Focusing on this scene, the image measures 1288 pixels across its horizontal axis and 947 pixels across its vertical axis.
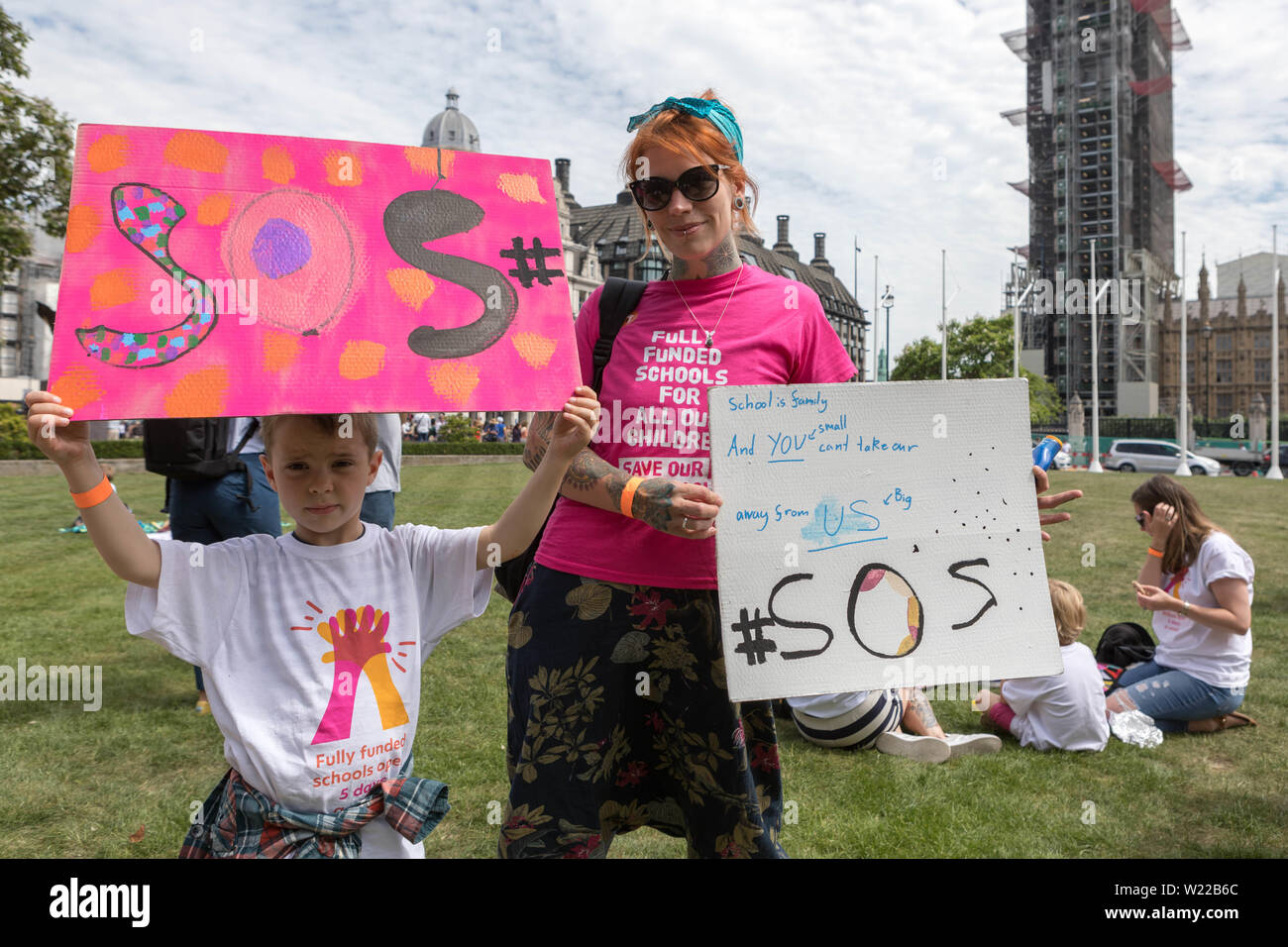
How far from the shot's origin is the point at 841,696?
4352mm

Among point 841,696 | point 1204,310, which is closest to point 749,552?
point 841,696

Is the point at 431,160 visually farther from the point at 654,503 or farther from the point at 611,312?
the point at 654,503

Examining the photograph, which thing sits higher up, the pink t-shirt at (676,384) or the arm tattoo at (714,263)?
the arm tattoo at (714,263)

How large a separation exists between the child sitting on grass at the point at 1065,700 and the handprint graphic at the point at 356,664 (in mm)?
3639

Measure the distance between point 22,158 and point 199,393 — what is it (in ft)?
44.3

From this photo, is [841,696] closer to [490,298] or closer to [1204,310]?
[490,298]

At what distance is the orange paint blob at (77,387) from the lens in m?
1.65

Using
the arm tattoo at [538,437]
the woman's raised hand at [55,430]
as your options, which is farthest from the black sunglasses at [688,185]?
the woman's raised hand at [55,430]

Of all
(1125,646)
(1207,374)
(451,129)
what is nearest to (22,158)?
(1125,646)

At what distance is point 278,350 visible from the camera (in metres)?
1.76

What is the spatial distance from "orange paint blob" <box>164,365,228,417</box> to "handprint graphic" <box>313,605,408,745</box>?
22.4 inches

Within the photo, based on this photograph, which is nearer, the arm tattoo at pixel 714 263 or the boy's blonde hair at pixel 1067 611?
the arm tattoo at pixel 714 263

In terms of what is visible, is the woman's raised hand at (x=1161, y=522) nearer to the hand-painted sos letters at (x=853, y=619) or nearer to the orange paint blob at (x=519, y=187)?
the hand-painted sos letters at (x=853, y=619)

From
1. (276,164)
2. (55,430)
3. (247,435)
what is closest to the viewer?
(55,430)
